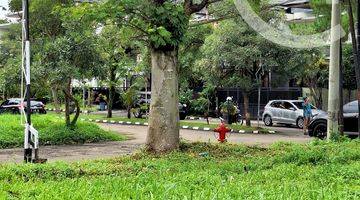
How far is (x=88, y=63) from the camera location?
59.3ft

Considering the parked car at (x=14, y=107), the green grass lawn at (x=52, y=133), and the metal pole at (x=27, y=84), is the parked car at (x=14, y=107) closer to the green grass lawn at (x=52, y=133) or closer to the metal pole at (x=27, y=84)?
the green grass lawn at (x=52, y=133)

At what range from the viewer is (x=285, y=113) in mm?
26906

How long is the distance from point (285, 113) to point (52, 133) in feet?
41.9

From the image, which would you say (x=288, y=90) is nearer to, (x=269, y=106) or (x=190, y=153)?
(x=269, y=106)

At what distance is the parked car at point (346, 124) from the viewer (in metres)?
18.0

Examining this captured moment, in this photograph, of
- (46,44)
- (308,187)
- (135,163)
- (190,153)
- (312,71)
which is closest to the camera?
(308,187)

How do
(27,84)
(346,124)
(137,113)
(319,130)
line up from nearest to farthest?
(27,84) → (346,124) → (319,130) → (137,113)

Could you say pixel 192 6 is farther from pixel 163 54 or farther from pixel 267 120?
pixel 267 120

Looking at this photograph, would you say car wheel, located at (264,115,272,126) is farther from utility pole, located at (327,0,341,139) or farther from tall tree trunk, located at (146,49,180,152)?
tall tree trunk, located at (146,49,180,152)

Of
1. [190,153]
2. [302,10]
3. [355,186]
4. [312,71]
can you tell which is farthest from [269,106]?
[355,186]

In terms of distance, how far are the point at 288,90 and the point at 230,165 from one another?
22262 mm

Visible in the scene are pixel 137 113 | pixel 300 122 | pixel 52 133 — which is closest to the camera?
pixel 52 133

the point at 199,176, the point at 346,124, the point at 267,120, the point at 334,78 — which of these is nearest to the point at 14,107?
the point at 267,120

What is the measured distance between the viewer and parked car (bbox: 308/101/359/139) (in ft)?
58.9
